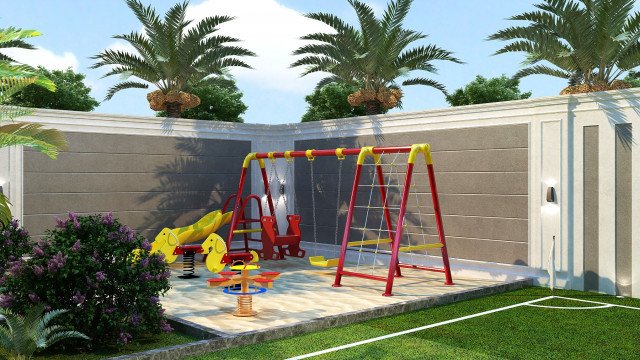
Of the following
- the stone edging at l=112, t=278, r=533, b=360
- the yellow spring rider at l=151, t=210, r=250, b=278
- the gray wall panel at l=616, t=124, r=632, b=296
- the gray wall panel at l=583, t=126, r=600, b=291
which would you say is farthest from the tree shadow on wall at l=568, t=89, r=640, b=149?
the yellow spring rider at l=151, t=210, r=250, b=278

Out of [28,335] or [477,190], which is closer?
[28,335]

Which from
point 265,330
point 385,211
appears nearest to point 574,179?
point 385,211

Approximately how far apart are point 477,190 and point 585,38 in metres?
3.14

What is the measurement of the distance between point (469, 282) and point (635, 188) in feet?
8.48

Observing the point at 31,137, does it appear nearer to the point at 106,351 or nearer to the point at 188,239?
the point at 106,351

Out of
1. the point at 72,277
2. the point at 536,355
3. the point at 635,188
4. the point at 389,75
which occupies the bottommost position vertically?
the point at 536,355

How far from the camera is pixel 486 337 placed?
631 cm

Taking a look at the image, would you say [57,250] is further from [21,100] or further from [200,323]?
[21,100]

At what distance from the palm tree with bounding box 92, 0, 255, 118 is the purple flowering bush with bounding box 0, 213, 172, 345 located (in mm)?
8075

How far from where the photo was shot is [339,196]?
11758 millimetres

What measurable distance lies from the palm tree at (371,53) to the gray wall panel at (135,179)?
108 inches

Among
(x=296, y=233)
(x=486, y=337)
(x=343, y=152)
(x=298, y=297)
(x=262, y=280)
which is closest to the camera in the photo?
(x=486, y=337)

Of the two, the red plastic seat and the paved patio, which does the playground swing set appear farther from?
the red plastic seat

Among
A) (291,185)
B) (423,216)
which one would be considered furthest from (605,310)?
(291,185)
